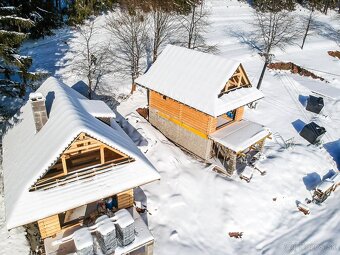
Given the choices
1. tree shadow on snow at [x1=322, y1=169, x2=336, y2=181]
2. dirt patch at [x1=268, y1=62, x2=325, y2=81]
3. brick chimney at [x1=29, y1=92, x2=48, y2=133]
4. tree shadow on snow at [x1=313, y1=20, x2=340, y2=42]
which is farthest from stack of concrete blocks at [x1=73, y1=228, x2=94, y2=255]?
tree shadow on snow at [x1=313, y1=20, x2=340, y2=42]

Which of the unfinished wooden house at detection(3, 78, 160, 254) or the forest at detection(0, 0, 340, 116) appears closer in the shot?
the unfinished wooden house at detection(3, 78, 160, 254)

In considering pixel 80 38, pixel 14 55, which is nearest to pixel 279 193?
Answer: pixel 14 55

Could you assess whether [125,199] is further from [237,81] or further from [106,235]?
[237,81]

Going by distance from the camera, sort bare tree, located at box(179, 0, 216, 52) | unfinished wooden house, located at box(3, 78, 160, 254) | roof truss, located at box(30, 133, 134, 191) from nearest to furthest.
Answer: unfinished wooden house, located at box(3, 78, 160, 254) < roof truss, located at box(30, 133, 134, 191) < bare tree, located at box(179, 0, 216, 52)

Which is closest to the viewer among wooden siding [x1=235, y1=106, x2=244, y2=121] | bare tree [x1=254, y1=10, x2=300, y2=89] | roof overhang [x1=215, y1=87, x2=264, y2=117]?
roof overhang [x1=215, y1=87, x2=264, y2=117]

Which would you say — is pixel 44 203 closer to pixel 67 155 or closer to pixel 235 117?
pixel 67 155

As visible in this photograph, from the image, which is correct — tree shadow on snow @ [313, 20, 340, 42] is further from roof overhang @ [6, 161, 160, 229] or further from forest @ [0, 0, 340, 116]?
roof overhang @ [6, 161, 160, 229]

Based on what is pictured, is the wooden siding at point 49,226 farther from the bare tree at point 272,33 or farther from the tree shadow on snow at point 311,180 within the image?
the bare tree at point 272,33
